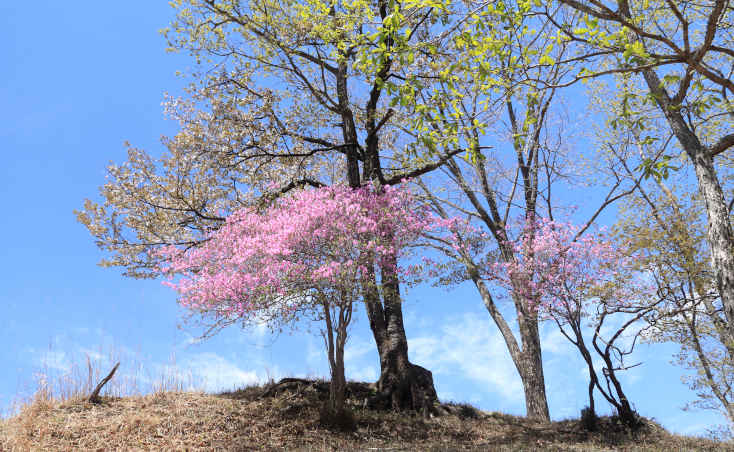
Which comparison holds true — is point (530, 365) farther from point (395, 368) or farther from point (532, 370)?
point (395, 368)

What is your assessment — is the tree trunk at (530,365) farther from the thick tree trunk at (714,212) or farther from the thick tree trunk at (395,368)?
the thick tree trunk at (714,212)

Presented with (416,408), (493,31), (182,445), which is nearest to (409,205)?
(493,31)

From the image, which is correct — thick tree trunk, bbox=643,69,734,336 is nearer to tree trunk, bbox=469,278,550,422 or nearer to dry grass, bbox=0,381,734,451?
dry grass, bbox=0,381,734,451

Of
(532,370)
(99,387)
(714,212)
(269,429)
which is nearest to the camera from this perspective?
(714,212)

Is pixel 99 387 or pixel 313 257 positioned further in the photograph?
pixel 99 387

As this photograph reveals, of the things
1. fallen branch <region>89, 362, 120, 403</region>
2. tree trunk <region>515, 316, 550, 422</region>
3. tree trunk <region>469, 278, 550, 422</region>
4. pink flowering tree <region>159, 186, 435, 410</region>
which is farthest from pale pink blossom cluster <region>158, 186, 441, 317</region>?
tree trunk <region>515, 316, 550, 422</region>

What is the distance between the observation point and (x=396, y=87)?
7.68 meters

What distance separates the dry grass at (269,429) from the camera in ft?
29.3

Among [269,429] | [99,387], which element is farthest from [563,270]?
[99,387]

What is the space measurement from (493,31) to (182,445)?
27.6 feet

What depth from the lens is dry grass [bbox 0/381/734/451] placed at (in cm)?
895

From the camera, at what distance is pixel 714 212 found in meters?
9.09

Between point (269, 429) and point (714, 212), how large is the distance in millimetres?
8751

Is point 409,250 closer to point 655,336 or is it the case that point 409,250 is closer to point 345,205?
point 345,205
